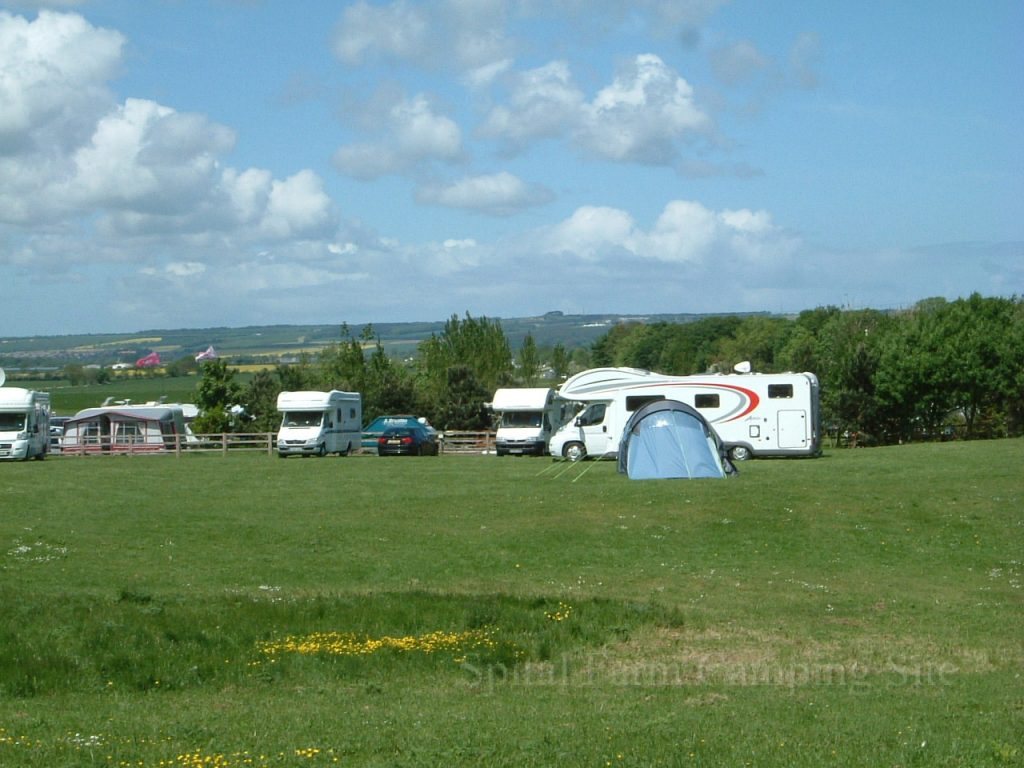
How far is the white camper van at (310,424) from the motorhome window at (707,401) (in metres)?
15.2

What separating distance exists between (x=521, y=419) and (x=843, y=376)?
761 inches

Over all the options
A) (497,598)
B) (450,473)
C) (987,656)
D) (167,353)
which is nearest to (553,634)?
(497,598)

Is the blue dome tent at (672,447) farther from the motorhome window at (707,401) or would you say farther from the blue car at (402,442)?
the blue car at (402,442)

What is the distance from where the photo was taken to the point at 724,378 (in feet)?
130

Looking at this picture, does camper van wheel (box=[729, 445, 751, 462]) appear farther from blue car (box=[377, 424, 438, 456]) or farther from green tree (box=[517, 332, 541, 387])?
green tree (box=[517, 332, 541, 387])

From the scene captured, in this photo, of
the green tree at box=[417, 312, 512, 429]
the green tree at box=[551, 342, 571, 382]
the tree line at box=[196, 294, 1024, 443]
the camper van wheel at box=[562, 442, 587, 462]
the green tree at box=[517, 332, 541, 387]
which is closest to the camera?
the camper van wheel at box=[562, 442, 587, 462]

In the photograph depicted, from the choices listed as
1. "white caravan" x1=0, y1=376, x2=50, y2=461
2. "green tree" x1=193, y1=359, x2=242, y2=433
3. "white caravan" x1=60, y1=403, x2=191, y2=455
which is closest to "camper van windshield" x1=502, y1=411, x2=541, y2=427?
"white caravan" x1=60, y1=403, x2=191, y2=455

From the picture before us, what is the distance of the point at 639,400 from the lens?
39.4 m

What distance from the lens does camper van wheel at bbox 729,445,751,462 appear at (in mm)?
39656

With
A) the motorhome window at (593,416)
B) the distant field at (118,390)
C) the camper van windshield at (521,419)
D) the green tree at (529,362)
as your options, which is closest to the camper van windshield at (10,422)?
the camper van windshield at (521,419)

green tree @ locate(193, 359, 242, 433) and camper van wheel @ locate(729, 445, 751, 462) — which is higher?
green tree @ locate(193, 359, 242, 433)

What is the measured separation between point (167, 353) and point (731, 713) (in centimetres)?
20024

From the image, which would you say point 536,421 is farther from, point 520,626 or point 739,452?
point 520,626

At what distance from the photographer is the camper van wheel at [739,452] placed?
39.7 meters
